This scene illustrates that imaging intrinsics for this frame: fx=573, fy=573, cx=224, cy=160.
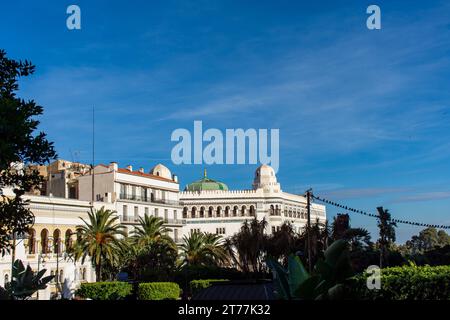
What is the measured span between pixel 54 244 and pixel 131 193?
18.6 meters

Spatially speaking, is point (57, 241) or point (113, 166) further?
point (113, 166)

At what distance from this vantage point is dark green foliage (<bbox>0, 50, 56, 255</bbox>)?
13.7 meters

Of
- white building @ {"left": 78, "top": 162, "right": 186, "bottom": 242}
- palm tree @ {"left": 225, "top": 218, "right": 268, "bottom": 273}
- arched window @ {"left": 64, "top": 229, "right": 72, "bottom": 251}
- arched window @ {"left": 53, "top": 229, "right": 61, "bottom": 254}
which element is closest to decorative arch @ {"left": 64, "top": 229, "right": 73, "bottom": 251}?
arched window @ {"left": 64, "top": 229, "right": 72, "bottom": 251}

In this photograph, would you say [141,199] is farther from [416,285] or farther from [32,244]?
[416,285]

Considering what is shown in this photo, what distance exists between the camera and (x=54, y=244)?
2216 inches

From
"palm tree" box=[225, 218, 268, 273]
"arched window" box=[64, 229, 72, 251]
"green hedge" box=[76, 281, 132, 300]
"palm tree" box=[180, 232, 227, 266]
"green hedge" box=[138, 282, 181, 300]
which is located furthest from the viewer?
"palm tree" box=[180, 232, 227, 266]

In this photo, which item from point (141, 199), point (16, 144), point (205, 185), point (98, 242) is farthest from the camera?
point (205, 185)

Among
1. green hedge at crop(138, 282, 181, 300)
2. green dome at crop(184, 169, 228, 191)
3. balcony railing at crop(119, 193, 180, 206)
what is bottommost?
green hedge at crop(138, 282, 181, 300)

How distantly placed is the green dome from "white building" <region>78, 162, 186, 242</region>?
30.4 m

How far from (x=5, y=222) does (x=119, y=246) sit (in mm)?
42382

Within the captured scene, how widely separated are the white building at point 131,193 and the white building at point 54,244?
8788 millimetres

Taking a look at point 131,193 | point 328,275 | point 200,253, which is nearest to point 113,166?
point 131,193

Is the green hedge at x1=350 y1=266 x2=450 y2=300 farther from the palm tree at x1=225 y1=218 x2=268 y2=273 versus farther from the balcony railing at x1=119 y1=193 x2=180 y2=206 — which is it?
the balcony railing at x1=119 y1=193 x2=180 y2=206

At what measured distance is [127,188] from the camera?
7331 centimetres
